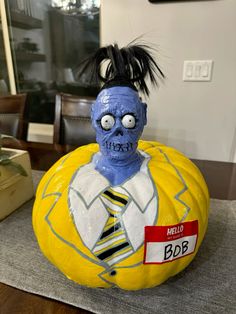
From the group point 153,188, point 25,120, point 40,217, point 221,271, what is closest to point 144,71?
point 153,188

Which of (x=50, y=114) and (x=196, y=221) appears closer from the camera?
(x=196, y=221)

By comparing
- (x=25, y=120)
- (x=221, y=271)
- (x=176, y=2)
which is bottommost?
(x=221, y=271)

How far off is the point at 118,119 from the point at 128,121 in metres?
0.02

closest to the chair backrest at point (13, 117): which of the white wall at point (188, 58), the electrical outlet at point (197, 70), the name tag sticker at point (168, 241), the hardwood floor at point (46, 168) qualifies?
the hardwood floor at point (46, 168)

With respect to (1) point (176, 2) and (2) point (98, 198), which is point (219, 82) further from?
(2) point (98, 198)

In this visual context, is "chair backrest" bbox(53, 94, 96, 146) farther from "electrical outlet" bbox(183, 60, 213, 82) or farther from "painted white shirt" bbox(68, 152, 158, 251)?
"painted white shirt" bbox(68, 152, 158, 251)

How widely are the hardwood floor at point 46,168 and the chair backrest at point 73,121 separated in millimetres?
86

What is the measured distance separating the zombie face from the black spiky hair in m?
0.03

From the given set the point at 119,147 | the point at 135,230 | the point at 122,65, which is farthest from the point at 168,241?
the point at 122,65

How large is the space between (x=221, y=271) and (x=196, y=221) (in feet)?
0.56

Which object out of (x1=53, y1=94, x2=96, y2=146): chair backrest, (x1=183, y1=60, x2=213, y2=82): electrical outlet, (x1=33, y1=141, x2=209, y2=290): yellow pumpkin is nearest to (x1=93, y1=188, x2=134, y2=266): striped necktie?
(x1=33, y1=141, x2=209, y2=290): yellow pumpkin

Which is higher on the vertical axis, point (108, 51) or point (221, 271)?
point (108, 51)

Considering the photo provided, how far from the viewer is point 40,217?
Result: 1.62 ft

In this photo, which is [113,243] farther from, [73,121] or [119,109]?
[73,121]
